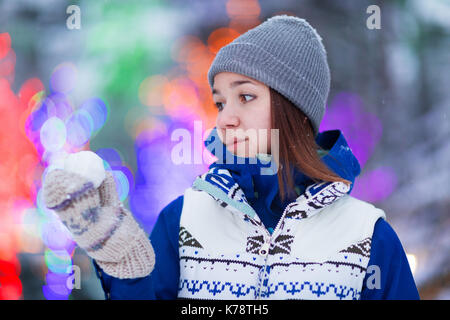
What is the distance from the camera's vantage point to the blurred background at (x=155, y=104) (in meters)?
2.37

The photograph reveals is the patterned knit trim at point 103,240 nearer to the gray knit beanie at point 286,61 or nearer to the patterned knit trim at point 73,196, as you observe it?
the patterned knit trim at point 73,196

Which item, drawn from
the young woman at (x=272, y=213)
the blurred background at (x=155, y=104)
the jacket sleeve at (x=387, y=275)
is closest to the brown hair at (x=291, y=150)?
the young woman at (x=272, y=213)

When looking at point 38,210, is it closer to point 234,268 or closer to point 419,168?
point 234,268

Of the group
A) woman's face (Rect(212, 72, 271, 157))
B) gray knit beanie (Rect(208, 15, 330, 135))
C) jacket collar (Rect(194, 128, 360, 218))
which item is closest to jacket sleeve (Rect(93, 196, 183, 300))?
jacket collar (Rect(194, 128, 360, 218))

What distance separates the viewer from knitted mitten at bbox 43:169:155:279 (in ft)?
2.09

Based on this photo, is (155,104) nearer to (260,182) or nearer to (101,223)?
(260,182)

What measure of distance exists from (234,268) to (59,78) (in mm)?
1918

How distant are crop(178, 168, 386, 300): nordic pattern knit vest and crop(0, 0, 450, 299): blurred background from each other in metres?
1.37

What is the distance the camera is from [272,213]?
3.22 feet

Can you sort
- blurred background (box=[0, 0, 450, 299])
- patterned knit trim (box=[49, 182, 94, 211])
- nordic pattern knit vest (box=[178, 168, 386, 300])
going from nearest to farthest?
patterned knit trim (box=[49, 182, 94, 211]), nordic pattern knit vest (box=[178, 168, 386, 300]), blurred background (box=[0, 0, 450, 299])

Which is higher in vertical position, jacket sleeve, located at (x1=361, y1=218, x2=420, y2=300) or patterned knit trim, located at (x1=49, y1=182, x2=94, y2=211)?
patterned knit trim, located at (x1=49, y1=182, x2=94, y2=211)

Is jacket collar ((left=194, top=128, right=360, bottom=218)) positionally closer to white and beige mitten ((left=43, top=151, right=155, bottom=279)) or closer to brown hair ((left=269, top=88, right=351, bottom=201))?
brown hair ((left=269, top=88, right=351, bottom=201))

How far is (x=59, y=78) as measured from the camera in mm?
2395

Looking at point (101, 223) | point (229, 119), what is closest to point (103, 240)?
point (101, 223)
